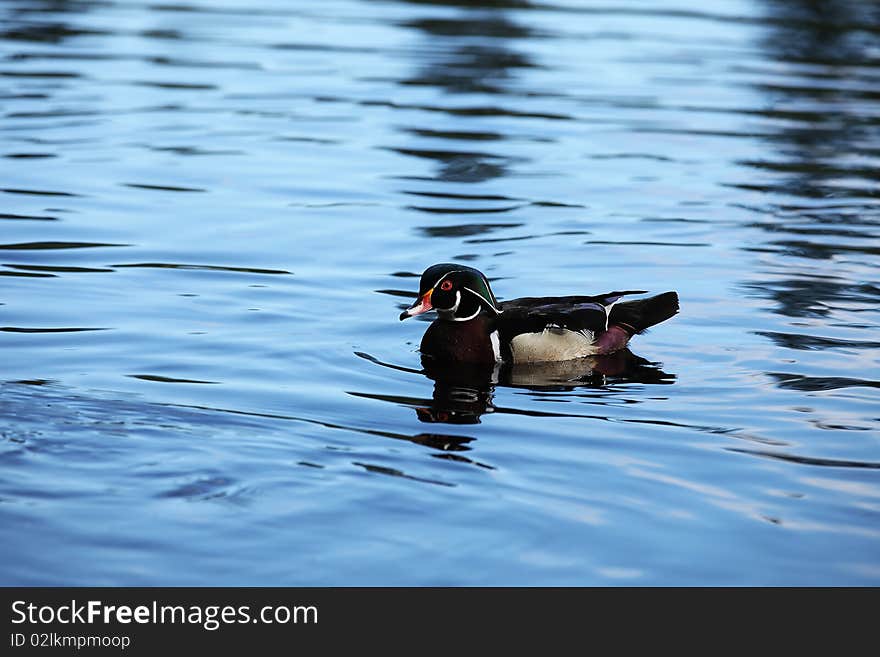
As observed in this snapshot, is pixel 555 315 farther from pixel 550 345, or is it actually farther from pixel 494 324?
pixel 494 324

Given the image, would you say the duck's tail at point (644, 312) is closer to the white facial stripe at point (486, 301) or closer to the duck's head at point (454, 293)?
the white facial stripe at point (486, 301)

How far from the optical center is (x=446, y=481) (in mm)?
7953

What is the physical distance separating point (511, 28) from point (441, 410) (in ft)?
67.6

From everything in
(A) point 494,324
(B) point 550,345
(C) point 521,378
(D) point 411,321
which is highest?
(D) point 411,321

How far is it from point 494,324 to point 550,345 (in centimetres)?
40

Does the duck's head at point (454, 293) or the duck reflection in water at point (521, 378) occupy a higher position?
the duck's head at point (454, 293)

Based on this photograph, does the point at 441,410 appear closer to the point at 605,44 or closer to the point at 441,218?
the point at 441,218

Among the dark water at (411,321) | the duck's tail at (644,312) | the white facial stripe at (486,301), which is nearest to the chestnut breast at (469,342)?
the white facial stripe at (486,301)

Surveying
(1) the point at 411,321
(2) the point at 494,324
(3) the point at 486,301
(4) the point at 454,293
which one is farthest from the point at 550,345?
(1) the point at 411,321

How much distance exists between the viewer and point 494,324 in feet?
34.5

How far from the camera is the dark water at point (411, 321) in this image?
7.28 m

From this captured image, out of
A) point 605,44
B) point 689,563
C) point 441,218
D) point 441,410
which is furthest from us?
point 605,44
